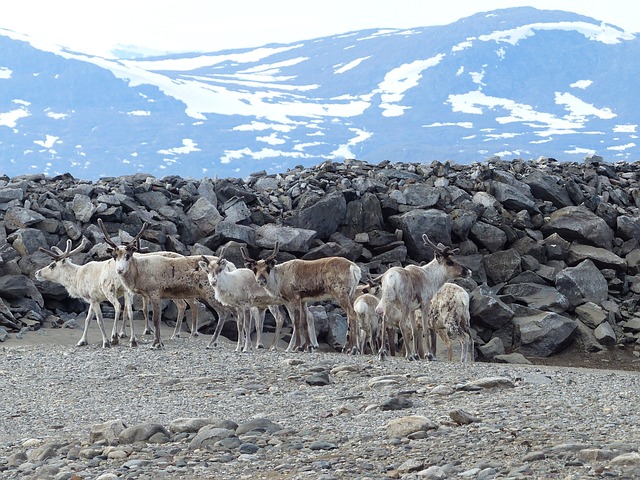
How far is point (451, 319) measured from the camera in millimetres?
19594

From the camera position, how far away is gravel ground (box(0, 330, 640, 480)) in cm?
845

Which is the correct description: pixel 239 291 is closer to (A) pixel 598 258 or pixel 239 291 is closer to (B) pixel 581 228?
(A) pixel 598 258

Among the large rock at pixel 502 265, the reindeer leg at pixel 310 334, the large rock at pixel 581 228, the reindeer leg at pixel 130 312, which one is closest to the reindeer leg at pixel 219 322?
the reindeer leg at pixel 130 312

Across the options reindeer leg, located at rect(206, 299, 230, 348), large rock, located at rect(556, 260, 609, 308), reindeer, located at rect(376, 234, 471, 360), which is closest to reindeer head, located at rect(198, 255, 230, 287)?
reindeer leg, located at rect(206, 299, 230, 348)

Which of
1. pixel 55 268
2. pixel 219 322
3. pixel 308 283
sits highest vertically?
pixel 55 268

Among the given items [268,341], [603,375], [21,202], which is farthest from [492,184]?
[603,375]

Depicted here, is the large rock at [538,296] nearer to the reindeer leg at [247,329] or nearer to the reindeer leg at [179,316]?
the reindeer leg at [179,316]

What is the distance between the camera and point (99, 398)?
1351cm

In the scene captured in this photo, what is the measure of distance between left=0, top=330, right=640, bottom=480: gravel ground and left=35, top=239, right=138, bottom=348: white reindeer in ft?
10.5

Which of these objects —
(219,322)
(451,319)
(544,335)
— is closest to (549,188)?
(544,335)

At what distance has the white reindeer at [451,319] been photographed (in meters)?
19.5

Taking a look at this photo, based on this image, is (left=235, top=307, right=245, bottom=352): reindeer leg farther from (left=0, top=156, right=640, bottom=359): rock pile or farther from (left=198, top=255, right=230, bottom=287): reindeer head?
(left=0, top=156, right=640, bottom=359): rock pile

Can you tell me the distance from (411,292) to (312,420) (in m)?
7.31

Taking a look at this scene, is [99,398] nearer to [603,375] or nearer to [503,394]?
[503,394]
